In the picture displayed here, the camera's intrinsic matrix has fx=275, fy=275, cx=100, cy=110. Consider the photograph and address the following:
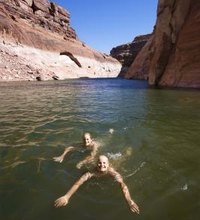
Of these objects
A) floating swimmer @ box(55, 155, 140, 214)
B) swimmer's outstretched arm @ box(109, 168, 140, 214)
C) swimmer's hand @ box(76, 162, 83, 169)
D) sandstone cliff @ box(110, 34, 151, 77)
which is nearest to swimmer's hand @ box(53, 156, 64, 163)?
swimmer's hand @ box(76, 162, 83, 169)

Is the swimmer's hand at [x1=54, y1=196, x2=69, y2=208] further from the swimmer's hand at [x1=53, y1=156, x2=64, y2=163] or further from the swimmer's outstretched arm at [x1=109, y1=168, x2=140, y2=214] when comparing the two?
the swimmer's hand at [x1=53, y1=156, x2=64, y2=163]

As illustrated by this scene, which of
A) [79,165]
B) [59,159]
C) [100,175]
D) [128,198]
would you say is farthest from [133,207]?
[59,159]

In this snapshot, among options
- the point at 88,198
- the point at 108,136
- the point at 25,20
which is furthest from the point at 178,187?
the point at 25,20

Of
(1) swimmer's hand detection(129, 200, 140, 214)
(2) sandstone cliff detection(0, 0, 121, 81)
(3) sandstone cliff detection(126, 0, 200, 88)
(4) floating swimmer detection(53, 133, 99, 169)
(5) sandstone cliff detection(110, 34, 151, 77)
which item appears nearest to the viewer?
(1) swimmer's hand detection(129, 200, 140, 214)

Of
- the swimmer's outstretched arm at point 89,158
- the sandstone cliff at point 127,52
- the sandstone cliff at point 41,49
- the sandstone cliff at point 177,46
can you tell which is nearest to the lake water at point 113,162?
the swimmer's outstretched arm at point 89,158

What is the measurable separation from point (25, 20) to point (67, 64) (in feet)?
45.9

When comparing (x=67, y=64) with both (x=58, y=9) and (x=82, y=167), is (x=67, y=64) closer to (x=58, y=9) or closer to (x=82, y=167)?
(x=58, y=9)

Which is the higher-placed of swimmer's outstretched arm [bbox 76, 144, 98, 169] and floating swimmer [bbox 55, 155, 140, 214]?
floating swimmer [bbox 55, 155, 140, 214]

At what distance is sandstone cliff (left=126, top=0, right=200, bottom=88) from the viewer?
25625mm

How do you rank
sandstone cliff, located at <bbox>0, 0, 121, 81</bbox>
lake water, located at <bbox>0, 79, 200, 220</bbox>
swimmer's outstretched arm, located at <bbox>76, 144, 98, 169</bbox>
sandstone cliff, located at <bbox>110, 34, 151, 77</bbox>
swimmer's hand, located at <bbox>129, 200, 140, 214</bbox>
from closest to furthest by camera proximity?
1. swimmer's hand, located at <bbox>129, 200, 140, 214</bbox>
2. lake water, located at <bbox>0, 79, 200, 220</bbox>
3. swimmer's outstretched arm, located at <bbox>76, 144, 98, 169</bbox>
4. sandstone cliff, located at <bbox>0, 0, 121, 81</bbox>
5. sandstone cliff, located at <bbox>110, 34, 151, 77</bbox>

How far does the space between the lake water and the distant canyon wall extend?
44.5 ft

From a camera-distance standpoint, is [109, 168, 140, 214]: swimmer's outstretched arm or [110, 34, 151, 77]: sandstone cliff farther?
[110, 34, 151, 77]: sandstone cliff

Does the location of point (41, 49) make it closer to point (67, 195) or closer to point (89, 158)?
point (89, 158)

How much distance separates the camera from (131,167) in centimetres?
702
